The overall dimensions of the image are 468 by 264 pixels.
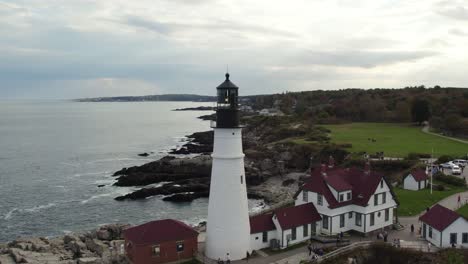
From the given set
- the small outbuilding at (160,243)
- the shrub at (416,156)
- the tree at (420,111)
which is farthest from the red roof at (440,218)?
the tree at (420,111)

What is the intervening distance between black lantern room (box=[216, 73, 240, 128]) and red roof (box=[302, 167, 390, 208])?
27.2 feet

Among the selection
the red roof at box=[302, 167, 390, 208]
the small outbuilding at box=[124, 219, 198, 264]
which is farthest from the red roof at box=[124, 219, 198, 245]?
the red roof at box=[302, 167, 390, 208]

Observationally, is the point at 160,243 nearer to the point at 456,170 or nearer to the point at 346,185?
the point at 346,185

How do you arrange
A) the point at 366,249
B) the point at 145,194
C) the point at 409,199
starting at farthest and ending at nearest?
1. the point at 145,194
2. the point at 409,199
3. the point at 366,249

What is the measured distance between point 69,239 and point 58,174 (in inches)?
1450

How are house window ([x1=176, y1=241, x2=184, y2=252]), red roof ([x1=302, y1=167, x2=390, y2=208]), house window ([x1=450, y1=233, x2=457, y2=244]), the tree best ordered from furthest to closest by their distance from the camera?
the tree, red roof ([x1=302, y1=167, x2=390, y2=208]), house window ([x1=450, y1=233, x2=457, y2=244]), house window ([x1=176, y1=241, x2=184, y2=252])

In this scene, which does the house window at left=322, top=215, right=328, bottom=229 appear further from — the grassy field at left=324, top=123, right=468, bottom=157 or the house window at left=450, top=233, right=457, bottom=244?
the grassy field at left=324, top=123, right=468, bottom=157

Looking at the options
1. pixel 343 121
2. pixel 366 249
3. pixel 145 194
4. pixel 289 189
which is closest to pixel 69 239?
pixel 145 194

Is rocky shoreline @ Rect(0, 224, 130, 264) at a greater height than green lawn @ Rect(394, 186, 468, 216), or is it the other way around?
green lawn @ Rect(394, 186, 468, 216)

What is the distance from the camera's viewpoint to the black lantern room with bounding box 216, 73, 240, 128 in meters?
23.4

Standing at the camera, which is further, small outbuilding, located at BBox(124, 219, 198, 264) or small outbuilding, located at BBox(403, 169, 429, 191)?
small outbuilding, located at BBox(403, 169, 429, 191)

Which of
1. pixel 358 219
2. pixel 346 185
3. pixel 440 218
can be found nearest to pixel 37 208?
pixel 346 185

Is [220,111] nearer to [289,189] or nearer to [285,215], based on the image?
[285,215]

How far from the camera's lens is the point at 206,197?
51.0m
